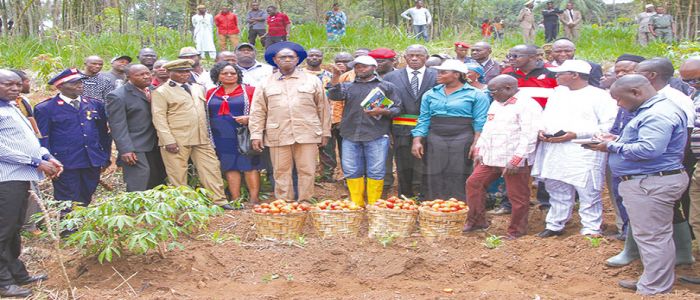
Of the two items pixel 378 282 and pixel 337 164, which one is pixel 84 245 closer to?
pixel 378 282

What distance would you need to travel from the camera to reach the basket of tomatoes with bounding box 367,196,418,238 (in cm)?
649

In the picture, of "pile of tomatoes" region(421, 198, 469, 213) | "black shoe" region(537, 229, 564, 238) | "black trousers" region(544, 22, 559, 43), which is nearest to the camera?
"pile of tomatoes" region(421, 198, 469, 213)

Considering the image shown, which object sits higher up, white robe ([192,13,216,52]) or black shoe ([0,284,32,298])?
white robe ([192,13,216,52])

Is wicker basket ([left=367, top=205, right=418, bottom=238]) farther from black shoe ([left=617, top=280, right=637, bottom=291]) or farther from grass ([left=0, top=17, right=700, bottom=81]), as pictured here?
grass ([left=0, top=17, right=700, bottom=81])

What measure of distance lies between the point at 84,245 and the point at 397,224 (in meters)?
2.67

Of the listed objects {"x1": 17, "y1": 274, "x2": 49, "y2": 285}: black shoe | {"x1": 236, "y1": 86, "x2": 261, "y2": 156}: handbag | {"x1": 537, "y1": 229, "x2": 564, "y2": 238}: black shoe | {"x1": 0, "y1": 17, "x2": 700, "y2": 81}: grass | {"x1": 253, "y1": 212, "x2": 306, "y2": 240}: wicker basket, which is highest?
{"x1": 0, "y1": 17, "x2": 700, "y2": 81}: grass

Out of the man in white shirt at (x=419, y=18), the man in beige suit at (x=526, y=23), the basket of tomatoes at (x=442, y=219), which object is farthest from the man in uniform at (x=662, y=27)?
the basket of tomatoes at (x=442, y=219)

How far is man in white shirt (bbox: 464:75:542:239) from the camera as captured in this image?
21.8 ft

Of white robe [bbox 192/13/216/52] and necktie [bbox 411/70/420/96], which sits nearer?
necktie [bbox 411/70/420/96]

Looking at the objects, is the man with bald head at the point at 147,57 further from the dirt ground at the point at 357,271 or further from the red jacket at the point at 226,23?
the red jacket at the point at 226,23

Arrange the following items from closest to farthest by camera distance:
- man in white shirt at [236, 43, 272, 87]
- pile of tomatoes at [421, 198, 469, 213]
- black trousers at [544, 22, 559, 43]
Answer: pile of tomatoes at [421, 198, 469, 213] < man in white shirt at [236, 43, 272, 87] < black trousers at [544, 22, 559, 43]

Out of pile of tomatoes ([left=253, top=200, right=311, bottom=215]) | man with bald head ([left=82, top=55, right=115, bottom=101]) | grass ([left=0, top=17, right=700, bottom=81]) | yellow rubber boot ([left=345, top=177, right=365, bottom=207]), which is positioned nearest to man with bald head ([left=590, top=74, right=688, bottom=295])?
pile of tomatoes ([left=253, top=200, right=311, bottom=215])

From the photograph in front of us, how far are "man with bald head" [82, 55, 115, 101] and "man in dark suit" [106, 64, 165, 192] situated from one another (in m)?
0.71

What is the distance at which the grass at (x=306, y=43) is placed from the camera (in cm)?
1317
